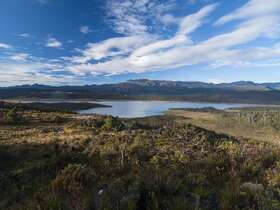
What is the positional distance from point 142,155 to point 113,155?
106 centimetres

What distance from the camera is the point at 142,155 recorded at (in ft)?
32.4

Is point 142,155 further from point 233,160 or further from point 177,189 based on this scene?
point 177,189

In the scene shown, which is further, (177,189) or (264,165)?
(264,165)

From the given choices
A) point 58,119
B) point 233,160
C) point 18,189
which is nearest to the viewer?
point 18,189

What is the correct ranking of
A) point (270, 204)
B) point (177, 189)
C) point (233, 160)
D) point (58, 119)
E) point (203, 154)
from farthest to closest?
1. point (58, 119)
2. point (203, 154)
3. point (233, 160)
4. point (177, 189)
5. point (270, 204)

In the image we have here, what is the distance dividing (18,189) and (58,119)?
2349 cm

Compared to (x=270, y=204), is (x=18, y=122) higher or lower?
lower

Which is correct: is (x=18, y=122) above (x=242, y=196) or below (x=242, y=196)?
below

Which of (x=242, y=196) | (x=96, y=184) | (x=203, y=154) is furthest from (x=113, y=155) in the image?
(x=242, y=196)

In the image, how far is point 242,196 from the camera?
5074mm

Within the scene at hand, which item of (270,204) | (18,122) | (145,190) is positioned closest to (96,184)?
(145,190)

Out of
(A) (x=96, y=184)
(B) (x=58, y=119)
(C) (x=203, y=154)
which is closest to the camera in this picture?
(A) (x=96, y=184)

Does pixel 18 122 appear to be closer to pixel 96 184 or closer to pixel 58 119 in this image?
pixel 58 119

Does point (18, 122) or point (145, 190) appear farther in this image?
point (18, 122)
